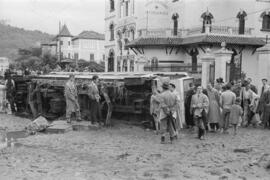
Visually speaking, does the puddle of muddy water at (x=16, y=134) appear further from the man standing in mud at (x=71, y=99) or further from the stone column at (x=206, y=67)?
the stone column at (x=206, y=67)

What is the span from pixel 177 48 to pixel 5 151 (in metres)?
29.9

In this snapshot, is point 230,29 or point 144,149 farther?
point 230,29

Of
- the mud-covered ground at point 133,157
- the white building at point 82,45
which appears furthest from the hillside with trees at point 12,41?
the mud-covered ground at point 133,157

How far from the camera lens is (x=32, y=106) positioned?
1733 cm

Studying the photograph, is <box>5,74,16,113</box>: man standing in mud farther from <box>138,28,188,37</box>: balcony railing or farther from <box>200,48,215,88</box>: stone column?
<box>138,28,188,37</box>: balcony railing

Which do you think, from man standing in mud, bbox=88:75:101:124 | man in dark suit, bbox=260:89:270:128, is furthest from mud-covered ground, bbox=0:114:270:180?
man standing in mud, bbox=88:75:101:124

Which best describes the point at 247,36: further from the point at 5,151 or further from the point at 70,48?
the point at 70,48

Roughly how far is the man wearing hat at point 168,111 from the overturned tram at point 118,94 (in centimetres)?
231

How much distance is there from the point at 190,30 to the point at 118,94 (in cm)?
2527

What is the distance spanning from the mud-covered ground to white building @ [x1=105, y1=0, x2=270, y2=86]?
19290 millimetres

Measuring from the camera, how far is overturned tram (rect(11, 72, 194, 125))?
1359 cm

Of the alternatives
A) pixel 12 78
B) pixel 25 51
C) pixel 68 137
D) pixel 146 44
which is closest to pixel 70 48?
pixel 25 51

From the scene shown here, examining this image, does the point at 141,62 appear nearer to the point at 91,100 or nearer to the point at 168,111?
the point at 91,100

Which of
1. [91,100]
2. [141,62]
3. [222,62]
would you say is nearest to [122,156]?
[91,100]
